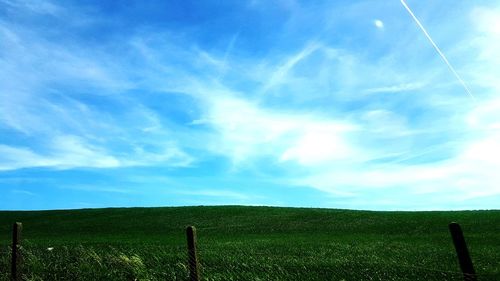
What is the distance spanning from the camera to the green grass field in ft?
62.6

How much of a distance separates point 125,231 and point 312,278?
124 ft

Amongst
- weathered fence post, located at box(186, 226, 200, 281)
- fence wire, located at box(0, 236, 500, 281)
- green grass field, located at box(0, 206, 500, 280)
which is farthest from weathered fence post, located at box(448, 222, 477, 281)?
weathered fence post, located at box(186, 226, 200, 281)

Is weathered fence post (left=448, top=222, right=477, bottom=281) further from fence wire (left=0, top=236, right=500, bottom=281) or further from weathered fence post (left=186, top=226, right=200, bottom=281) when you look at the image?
weathered fence post (left=186, top=226, right=200, bottom=281)

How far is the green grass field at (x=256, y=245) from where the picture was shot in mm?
19094

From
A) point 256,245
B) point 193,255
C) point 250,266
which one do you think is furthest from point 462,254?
point 256,245

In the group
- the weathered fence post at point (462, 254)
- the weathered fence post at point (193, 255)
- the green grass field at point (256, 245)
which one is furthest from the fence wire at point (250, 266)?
the weathered fence post at point (462, 254)

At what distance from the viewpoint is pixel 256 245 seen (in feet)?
106

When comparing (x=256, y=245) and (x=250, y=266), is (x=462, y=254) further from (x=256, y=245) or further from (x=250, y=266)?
(x=256, y=245)

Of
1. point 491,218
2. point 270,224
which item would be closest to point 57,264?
point 270,224

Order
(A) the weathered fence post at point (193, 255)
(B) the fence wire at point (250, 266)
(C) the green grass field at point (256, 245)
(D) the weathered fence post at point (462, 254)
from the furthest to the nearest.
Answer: (C) the green grass field at point (256, 245)
(B) the fence wire at point (250, 266)
(A) the weathered fence post at point (193, 255)
(D) the weathered fence post at point (462, 254)

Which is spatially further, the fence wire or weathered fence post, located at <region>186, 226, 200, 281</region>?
the fence wire

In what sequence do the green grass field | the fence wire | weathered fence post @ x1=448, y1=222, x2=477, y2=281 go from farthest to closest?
1. the green grass field
2. the fence wire
3. weathered fence post @ x1=448, y1=222, x2=477, y2=281

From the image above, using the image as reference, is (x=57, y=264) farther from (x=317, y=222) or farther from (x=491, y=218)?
(x=491, y=218)

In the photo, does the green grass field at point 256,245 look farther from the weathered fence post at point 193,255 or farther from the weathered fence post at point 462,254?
the weathered fence post at point 462,254
